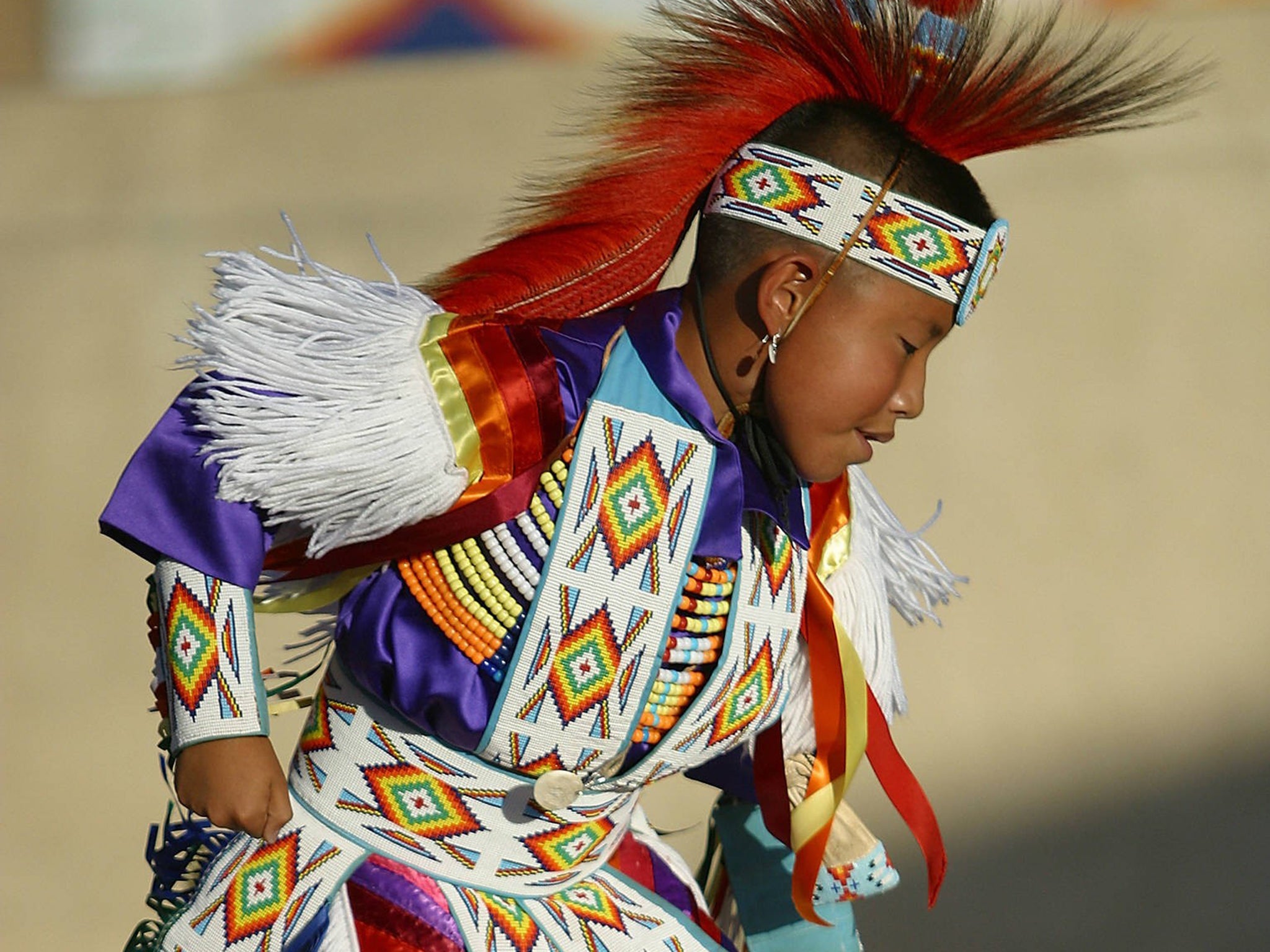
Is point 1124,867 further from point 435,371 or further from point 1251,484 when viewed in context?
point 435,371

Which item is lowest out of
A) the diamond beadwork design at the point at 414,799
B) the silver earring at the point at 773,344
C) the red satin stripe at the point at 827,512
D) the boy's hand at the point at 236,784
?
the diamond beadwork design at the point at 414,799

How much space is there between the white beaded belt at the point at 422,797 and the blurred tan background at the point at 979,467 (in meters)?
1.76

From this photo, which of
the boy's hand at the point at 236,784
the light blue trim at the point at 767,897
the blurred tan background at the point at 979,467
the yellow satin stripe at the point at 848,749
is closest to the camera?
the boy's hand at the point at 236,784

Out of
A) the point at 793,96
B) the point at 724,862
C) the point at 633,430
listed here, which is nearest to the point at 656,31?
the point at 793,96

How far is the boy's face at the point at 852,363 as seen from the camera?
4.99ft

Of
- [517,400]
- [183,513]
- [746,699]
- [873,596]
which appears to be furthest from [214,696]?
[873,596]

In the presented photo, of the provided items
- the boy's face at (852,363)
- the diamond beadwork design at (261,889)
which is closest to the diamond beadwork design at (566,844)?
the diamond beadwork design at (261,889)

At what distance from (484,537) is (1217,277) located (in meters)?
2.74

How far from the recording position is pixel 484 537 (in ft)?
5.01

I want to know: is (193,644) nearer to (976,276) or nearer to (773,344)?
(773,344)

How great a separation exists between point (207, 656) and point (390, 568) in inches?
7.6

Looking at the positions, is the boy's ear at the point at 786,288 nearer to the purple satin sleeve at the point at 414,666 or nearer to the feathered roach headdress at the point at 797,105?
the feathered roach headdress at the point at 797,105

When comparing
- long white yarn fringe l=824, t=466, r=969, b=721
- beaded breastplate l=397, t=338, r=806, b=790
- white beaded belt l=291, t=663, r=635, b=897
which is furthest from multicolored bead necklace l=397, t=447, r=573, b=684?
long white yarn fringe l=824, t=466, r=969, b=721

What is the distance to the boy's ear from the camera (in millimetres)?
1541
